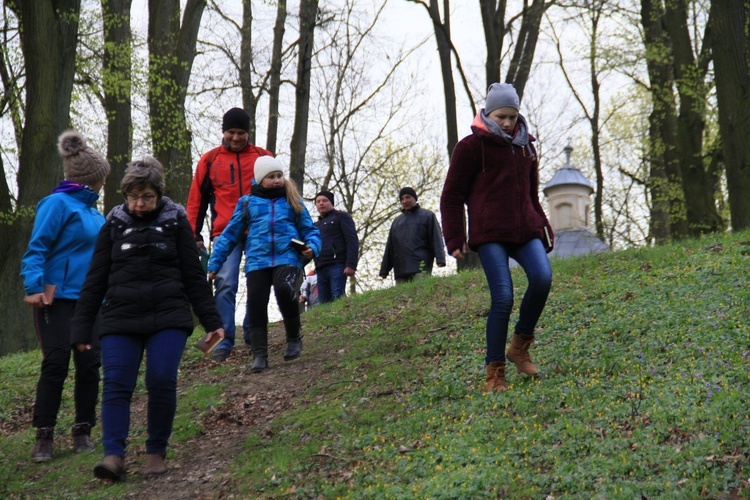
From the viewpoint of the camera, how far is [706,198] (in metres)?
15.9

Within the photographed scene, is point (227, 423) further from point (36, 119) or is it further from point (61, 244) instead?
point (36, 119)

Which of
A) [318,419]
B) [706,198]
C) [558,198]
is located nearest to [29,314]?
[318,419]

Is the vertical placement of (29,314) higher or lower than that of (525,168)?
lower

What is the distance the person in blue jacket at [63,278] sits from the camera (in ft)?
20.2

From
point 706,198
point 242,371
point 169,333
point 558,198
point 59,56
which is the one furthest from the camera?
point 558,198

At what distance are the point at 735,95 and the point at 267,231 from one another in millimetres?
8105

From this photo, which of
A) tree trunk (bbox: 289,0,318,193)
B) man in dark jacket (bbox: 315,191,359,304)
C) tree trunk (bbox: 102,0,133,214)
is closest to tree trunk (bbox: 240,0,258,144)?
tree trunk (bbox: 289,0,318,193)

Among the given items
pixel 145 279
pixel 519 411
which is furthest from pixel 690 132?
pixel 145 279

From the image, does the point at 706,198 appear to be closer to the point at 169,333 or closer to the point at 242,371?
the point at 242,371

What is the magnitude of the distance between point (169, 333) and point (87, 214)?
1595mm

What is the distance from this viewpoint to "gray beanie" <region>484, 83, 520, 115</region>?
628 centimetres

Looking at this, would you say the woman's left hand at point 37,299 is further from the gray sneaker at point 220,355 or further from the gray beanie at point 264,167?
the gray sneaker at point 220,355

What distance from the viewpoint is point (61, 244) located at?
6289 millimetres

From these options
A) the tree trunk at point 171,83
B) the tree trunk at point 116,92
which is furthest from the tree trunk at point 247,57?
the tree trunk at point 171,83
